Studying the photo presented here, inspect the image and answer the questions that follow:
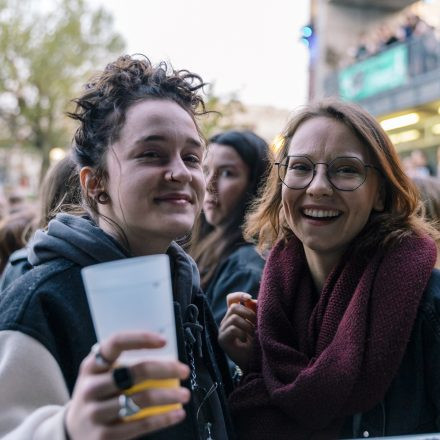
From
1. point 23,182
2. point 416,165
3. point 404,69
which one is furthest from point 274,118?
point 416,165

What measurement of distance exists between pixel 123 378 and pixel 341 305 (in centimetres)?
99

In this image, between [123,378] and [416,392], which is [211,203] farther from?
[123,378]

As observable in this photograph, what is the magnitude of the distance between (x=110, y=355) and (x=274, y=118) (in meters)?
37.8

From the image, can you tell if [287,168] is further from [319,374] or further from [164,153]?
[319,374]

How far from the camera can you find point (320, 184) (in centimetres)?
189

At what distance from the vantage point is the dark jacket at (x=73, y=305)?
137cm

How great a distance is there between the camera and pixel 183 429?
1.54 meters

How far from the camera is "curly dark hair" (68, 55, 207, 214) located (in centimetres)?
165

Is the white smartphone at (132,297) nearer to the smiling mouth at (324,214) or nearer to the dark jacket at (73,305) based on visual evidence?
the dark jacket at (73,305)

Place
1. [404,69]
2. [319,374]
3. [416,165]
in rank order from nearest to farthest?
[319,374]
[416,165]
[404,69]

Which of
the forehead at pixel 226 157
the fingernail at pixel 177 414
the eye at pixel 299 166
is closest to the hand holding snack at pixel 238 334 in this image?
the eye at pixel 299 166

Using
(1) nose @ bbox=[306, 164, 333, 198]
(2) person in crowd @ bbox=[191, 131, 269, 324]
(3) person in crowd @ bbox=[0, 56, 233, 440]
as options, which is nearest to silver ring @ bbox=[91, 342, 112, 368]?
(3) person in crowd @ bbox=[0, 56, 233, 440]

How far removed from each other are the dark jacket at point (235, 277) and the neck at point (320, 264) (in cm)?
76

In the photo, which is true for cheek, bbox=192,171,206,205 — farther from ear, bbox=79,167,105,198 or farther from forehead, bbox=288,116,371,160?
forehead, bbox=288,116,371,160
